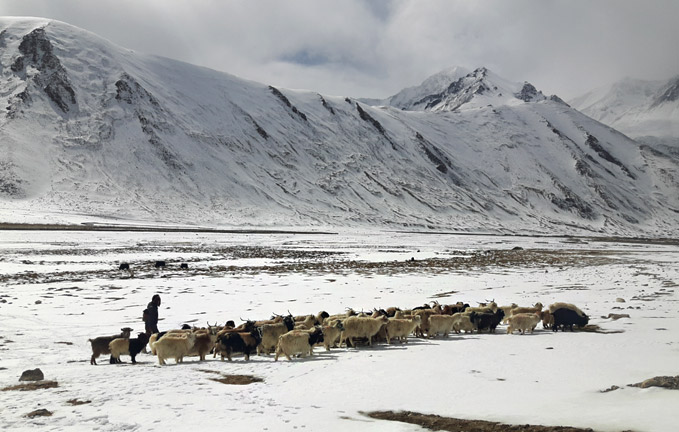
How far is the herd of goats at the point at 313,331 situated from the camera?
1112 cm

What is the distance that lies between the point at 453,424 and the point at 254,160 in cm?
12832

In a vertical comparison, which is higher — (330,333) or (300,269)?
(300,269)

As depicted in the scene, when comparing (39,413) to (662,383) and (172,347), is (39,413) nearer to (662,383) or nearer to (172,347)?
(172,347)

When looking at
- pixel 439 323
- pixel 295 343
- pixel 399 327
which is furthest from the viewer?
pixel 439 323

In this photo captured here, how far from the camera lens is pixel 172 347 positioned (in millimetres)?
10953

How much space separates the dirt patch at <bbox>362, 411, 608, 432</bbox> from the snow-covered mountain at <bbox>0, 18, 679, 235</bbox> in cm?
8514

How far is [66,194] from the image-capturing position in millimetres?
97375

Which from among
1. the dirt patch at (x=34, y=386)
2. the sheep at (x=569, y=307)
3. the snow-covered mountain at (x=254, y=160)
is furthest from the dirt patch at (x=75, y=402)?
the snow-covered mountain at (x=254, y=160)

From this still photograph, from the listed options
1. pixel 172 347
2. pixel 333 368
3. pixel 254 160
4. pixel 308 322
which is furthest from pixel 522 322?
pixel 254 160

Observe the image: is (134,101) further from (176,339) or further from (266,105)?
(176,339)

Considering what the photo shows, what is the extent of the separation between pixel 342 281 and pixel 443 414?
58.0 feet

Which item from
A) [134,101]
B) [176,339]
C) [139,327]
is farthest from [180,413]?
[134,101]

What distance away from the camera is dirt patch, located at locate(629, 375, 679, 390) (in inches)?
308

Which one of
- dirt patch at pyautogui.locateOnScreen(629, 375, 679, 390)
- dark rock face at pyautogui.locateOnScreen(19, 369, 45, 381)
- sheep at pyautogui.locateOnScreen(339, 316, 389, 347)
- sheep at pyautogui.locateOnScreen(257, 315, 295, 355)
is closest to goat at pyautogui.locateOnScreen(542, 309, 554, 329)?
sheep at pyautogui.locateOnScreen(339, 316, 389, 347)
